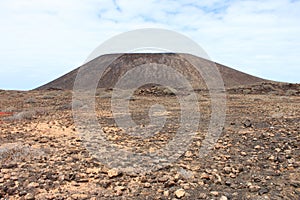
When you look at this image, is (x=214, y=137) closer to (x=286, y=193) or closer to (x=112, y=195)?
(x=286, y=193)

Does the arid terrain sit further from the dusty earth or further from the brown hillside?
the brown hillside

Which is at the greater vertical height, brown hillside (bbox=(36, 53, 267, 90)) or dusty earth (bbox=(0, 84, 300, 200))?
brown hillside (bbox=(36, 53, 267, 90))

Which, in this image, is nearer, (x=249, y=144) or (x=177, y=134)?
(x=249, y=144)

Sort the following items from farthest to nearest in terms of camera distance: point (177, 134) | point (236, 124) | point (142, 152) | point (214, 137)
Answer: point (236, 124)
point (177, 134)
point (214, 137)
point (142, 152)

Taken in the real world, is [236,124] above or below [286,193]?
above

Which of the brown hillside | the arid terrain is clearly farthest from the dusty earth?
the brown hillside

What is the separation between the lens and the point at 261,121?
706cm

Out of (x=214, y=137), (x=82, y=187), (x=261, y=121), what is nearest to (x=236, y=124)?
(x=261, y=121)

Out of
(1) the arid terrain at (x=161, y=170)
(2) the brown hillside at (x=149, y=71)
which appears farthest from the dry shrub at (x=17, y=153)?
(2) the brown hillside at (x=149, y=71)

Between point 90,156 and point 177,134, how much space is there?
208 cm

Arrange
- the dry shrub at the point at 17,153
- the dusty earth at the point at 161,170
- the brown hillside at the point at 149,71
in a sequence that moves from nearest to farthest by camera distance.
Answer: the dusty earth at the point at 161,170
the dry shrub at the point at 17,153
the brown hillside at the point at 149,71

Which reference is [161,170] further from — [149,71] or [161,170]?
[149,71]

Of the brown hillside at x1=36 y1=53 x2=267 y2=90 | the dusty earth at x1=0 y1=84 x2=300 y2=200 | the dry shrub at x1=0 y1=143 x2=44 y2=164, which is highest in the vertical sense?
the brown hillside at x1=36 y1=53 x2=267 y2=90

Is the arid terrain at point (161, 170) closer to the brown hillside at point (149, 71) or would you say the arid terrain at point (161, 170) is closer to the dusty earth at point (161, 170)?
the dusty earth at point (161, 170)
